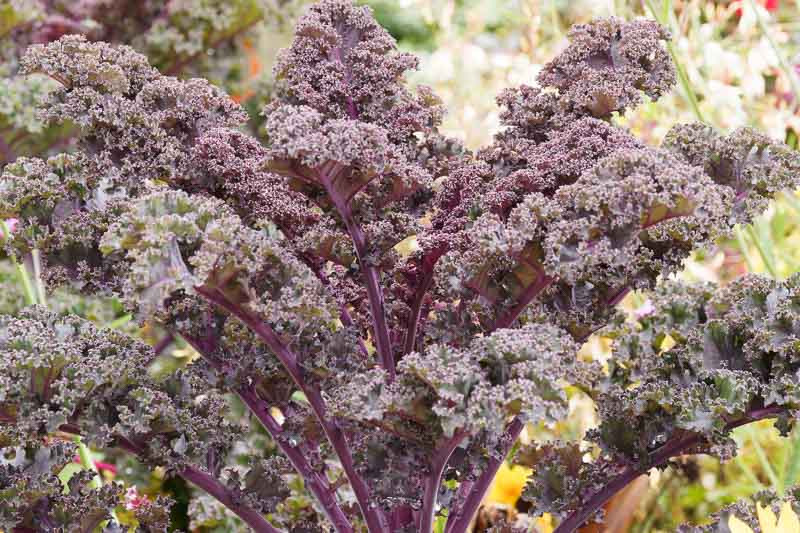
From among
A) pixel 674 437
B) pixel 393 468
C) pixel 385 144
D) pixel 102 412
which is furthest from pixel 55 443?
pixel 674 437

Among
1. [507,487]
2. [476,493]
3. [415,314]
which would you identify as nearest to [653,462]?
[476,493]

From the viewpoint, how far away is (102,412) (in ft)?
3.01

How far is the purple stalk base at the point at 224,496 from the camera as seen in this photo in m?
1.01

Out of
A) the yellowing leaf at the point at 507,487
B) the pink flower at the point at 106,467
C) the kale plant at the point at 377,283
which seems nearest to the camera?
the kale plant at the point at 377,283

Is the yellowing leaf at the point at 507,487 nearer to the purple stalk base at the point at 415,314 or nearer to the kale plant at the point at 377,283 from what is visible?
the kale plant at the point at 377,283

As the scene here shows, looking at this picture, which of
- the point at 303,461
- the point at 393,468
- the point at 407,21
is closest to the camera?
the point at 393,468

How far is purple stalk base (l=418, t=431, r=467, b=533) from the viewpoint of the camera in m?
0.83

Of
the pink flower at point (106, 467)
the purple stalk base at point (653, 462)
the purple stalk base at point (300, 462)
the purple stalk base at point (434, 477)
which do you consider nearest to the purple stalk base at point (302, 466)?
the purple stalk base at point (300, 462)

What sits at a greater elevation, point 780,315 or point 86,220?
point 86,220

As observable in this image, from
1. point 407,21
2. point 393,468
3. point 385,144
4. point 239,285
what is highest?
point 407,21

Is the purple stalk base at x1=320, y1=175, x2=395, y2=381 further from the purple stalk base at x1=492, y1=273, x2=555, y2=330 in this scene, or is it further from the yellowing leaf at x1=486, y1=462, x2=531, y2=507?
the yellowing leaf at x1=486, y1=462, x2=531, y2=507

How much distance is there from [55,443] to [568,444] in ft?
1.89

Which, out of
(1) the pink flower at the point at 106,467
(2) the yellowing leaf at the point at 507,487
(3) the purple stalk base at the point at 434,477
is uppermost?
(1) the pink flower at the point at 106,467

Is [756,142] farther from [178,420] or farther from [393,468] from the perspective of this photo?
[178,420]
